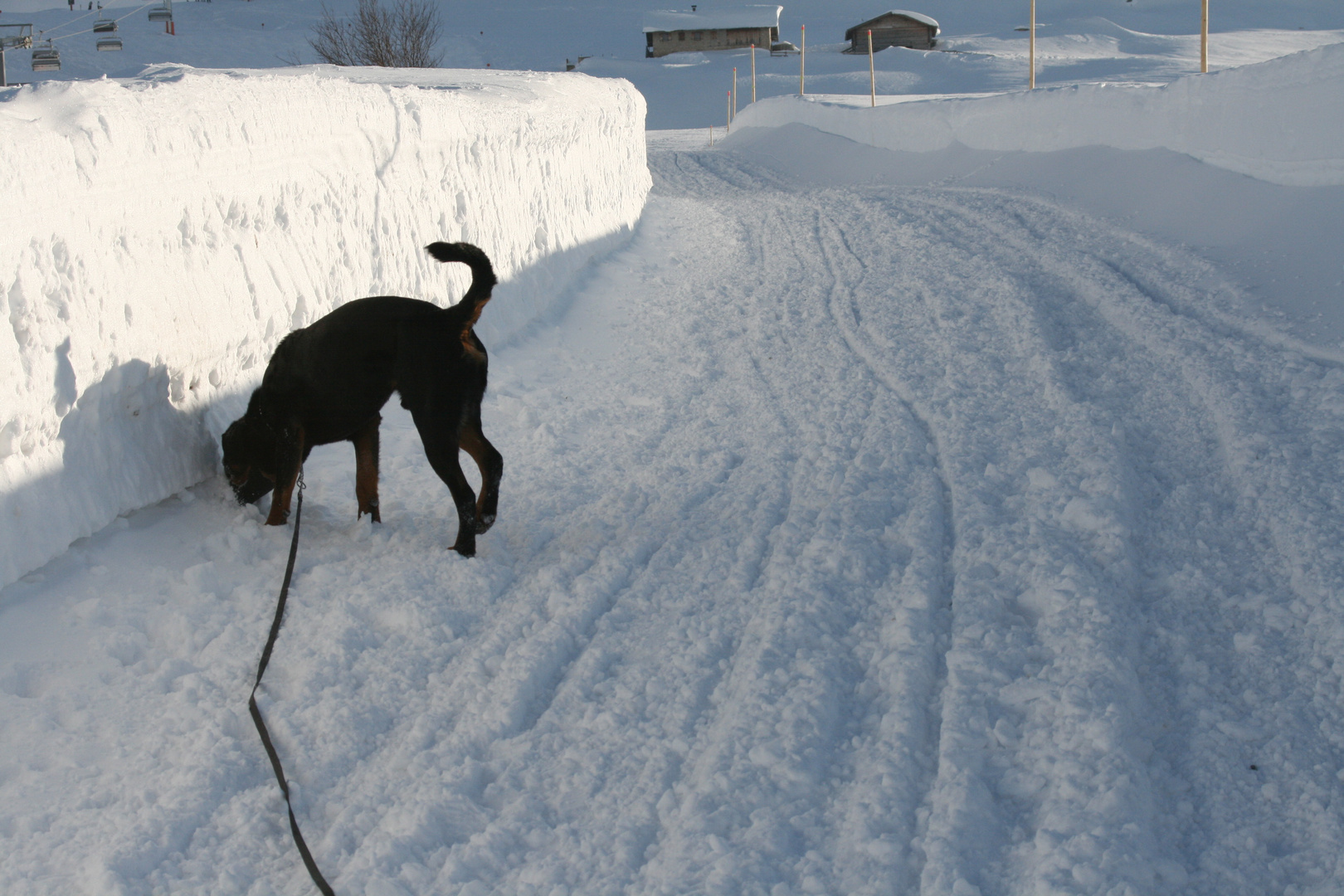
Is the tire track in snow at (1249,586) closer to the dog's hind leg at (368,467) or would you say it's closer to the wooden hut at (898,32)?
the dog's hind leg at (368,467)

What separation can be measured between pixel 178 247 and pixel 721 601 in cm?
279

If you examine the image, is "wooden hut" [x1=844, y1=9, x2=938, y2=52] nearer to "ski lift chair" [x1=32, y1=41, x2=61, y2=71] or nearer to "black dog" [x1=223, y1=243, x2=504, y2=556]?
"ski lift chair" [x1=32, y1=41, x2=61, y2=71]

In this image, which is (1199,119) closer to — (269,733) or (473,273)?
(473,273)

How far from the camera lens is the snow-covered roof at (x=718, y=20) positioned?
58750mm

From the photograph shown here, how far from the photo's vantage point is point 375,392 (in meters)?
3.58

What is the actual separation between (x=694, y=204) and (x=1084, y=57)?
107 feet

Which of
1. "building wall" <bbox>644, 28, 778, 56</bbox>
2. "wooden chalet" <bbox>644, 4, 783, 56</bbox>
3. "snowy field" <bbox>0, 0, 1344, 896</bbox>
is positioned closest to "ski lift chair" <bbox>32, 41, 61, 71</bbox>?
"snowy field" <bbox>0, 0, 1344, 896</bbox>

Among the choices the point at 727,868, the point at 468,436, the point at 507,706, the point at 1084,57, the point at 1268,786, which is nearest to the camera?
the point at 727,868

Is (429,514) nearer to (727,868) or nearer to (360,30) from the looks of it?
(727,868)

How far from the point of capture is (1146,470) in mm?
3936

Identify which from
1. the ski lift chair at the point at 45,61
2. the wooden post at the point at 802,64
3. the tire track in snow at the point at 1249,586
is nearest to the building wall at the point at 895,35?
the wooden post at the point at 802,64

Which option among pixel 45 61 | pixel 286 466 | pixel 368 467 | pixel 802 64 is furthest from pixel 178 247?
pixel 802 64

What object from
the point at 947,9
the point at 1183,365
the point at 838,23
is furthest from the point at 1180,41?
the point at 1183,365

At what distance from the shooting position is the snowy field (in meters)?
2.18
